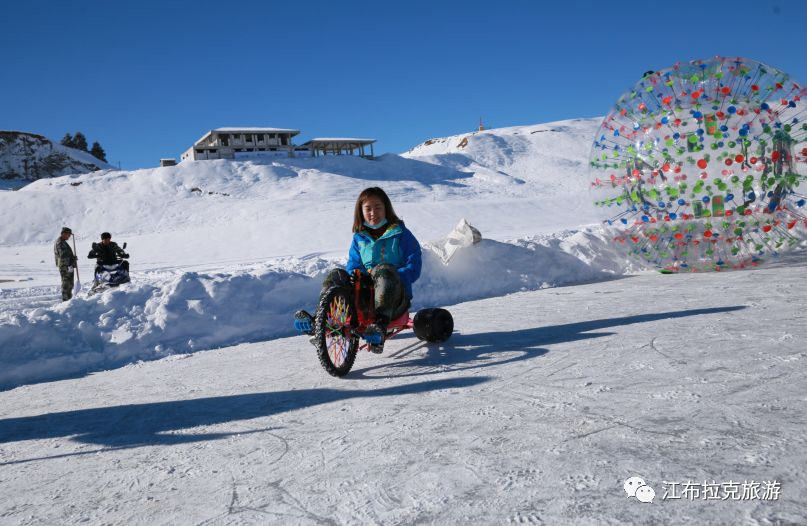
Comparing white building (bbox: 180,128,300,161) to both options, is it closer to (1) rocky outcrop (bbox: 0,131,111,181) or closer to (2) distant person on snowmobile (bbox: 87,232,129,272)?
(1) rocky outcrop (bbox: 0,131,111,181)

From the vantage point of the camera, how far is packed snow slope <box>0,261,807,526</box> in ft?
7.57

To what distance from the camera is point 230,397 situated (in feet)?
13.5

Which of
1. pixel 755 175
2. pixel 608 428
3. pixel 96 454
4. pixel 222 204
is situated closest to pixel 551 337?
pixel 608 428

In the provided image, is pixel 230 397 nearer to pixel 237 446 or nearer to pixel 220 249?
pixel 237 446

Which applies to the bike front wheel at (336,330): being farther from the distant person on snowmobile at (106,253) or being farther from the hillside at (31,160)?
the hillside at (31,160)

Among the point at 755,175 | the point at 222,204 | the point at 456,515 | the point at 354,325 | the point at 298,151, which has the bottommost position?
the point at 456,515

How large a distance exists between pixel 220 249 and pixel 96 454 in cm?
1936

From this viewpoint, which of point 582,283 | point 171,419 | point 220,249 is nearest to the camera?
point 171,419

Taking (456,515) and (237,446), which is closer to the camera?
(456,515)

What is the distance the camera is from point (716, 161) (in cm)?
745

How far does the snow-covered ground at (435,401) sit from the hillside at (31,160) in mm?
55595

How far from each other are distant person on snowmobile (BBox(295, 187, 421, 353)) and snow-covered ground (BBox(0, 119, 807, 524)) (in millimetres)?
554

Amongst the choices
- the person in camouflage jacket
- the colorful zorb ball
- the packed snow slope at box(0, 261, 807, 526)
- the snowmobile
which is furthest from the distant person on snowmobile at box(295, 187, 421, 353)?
the person in camouflage jacket

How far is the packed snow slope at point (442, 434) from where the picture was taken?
231 centimetres
